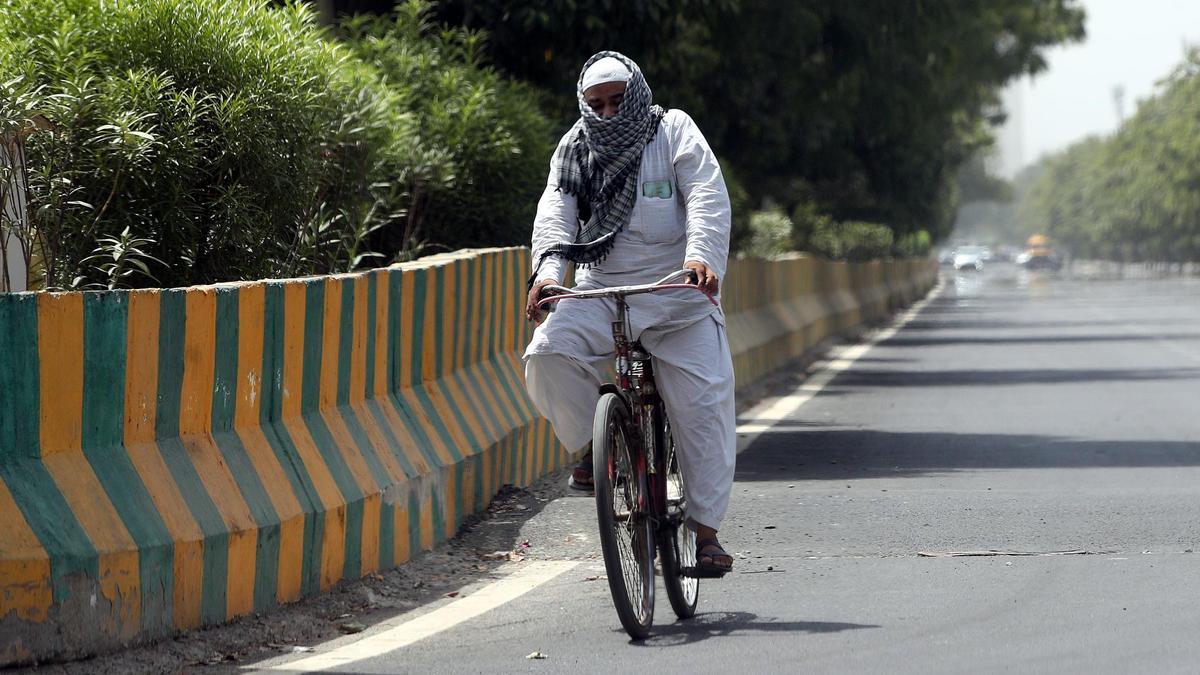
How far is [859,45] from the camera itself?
25594 millimetres

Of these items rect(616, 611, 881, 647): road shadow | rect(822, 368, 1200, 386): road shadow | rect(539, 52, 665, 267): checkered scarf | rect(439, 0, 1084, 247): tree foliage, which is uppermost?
rect(439, 0, 1084, 247): tree foliage

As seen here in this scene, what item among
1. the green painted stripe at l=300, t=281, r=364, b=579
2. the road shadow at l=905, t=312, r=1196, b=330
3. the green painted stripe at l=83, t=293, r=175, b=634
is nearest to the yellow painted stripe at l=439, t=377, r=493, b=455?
the green painted stripe at l=300, t=281, r=364, b=579

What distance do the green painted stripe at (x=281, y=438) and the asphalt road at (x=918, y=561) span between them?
1.17 feet

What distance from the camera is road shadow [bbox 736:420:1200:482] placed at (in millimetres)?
10922

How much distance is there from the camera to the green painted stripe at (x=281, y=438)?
651 cm

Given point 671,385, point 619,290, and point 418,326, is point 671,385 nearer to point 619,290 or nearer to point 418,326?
point 619,290

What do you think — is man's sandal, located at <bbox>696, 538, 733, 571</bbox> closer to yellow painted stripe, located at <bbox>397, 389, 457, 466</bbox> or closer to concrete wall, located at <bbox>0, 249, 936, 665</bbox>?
concrete wall, located at <bbox>0, 249, 936, 665</bbox>

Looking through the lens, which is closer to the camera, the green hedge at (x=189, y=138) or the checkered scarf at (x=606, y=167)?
the checkered scarf at (x=606, y=167)

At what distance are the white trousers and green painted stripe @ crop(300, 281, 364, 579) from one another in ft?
2.81

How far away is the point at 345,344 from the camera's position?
746 cm

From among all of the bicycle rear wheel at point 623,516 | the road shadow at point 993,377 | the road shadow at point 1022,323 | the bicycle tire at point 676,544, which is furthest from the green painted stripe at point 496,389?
the road shadow at point 1022,323

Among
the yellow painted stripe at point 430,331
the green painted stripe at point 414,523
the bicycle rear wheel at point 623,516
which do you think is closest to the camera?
the bicycle rear wheel at point 623,516

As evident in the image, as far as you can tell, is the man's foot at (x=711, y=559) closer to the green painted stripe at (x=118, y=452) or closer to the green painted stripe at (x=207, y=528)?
the green painted stripe at (x=207, y=528)

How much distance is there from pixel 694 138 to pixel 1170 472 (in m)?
5.08
